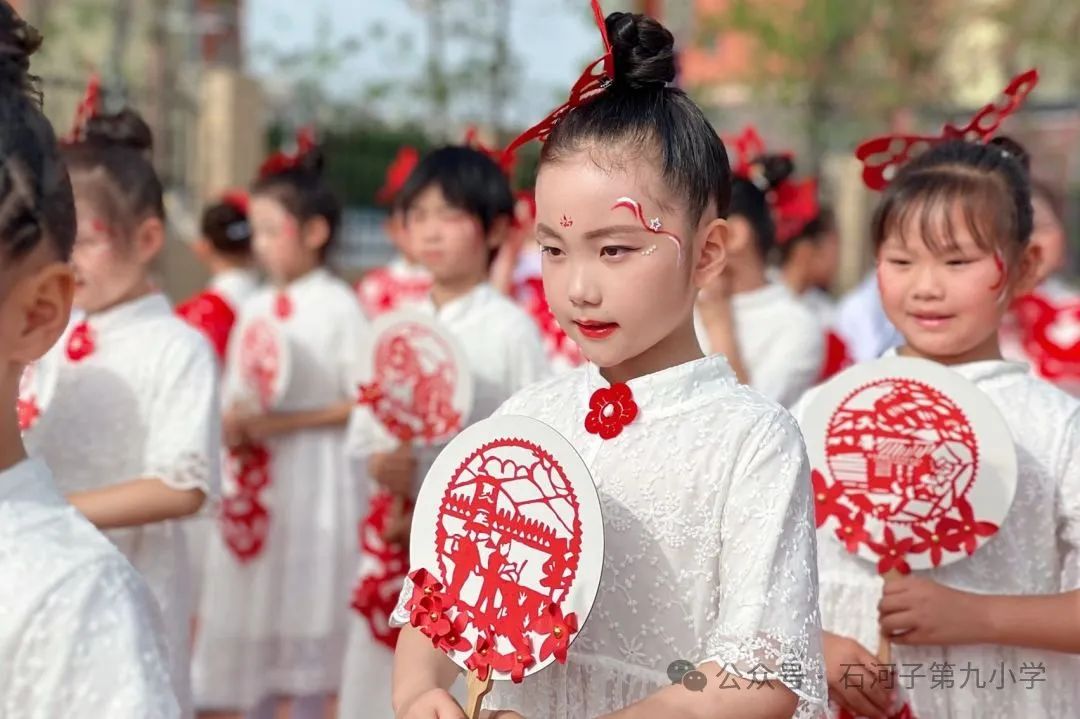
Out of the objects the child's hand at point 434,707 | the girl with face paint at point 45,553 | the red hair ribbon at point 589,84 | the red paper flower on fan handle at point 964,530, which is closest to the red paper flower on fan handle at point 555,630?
the child's hand at point 434,707

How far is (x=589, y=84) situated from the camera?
1915 millimetres

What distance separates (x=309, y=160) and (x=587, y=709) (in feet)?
12.0

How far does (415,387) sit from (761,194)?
156cm

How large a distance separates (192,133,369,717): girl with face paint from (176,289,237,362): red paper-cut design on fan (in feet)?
1.05

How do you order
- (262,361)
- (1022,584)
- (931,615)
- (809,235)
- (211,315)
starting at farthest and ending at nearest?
(809,235) < (211,315) < (262,361) < (1022,584) < (931,615)

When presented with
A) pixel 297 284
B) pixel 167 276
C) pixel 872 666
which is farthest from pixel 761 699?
pixel 167 276

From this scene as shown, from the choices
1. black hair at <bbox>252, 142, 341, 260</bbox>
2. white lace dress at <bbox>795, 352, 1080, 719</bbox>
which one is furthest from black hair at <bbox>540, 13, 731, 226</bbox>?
black hair at <bbox>252, 142, 341, 260</bbox>

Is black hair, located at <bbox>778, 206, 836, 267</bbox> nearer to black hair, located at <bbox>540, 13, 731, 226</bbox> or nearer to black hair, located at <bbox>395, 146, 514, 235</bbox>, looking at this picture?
black hair, located at <bbox>395, 146, 514, 235</bbox>

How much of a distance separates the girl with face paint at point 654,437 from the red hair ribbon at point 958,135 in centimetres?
89

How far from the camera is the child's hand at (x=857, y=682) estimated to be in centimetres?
232

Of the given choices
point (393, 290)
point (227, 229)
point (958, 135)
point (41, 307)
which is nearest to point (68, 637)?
point (41, 307)

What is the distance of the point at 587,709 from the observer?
1.90 meters

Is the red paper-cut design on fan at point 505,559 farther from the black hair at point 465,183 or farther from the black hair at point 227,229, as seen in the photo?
the black hair at point 227,229

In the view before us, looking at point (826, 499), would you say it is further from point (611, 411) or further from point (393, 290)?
point (393, 290)
